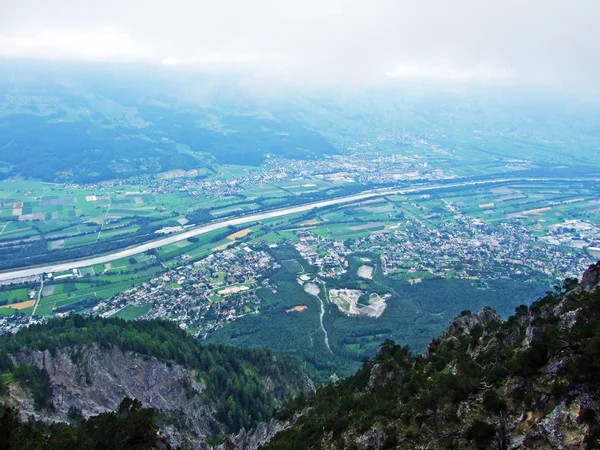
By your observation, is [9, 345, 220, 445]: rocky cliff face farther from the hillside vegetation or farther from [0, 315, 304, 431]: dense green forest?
[0, 315, 304, 431]: dense green forest

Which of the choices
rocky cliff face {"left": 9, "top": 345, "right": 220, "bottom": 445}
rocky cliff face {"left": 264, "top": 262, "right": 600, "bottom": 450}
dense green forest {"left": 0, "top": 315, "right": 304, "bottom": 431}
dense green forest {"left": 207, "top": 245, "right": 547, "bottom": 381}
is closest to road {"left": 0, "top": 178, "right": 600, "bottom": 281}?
dense green forest {"left": 207, "top": 245, "right": 547, "bottom": 381}

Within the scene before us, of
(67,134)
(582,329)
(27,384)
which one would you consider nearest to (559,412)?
(582,329)

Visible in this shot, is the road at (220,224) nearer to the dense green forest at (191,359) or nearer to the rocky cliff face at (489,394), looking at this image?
the dense green forest at (191,359)

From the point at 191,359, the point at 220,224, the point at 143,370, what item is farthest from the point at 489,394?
the point at 220,224

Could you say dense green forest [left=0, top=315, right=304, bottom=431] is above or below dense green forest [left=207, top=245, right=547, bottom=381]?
above

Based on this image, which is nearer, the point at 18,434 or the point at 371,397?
the point at 18,434

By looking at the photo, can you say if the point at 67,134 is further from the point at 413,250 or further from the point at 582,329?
the point at 582,329
